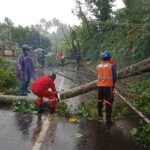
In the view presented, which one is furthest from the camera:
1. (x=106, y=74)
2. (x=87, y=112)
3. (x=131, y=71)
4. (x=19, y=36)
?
(x=19, y=36)

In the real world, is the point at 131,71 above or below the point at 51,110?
above

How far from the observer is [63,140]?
7.80 m

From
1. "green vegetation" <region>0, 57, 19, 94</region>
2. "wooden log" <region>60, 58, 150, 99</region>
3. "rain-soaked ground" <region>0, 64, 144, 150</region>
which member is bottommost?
"rain-soaked ground" <region>0, 64, 144, 150</region>

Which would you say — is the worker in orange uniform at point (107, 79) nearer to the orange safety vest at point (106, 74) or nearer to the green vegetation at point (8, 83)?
the orange safety vest at point (106, 74)

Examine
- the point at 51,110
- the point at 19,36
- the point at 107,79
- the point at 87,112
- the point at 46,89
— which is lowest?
the point at 87,112

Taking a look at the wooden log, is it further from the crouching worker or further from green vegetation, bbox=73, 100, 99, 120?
the crouching worker

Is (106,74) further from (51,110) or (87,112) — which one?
(51,110)

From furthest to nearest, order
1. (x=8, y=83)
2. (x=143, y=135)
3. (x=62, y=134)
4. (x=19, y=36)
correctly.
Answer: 1. (x=19, y=36)
2. (x=8, y=83)
3. (x=62, y=134)
4. (x=143, y=135)

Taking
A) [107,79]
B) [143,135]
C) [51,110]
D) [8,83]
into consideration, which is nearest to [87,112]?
[51,110]

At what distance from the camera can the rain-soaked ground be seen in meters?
7.39

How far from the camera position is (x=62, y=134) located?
830 centimetres

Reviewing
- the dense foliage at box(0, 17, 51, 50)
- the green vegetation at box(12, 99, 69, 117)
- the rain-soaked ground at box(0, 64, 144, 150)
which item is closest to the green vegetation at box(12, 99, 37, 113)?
the green vegetation at box(12, 99, 69, 117)

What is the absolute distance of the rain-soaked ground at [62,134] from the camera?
7.39m

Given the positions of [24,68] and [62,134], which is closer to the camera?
[62,134]
